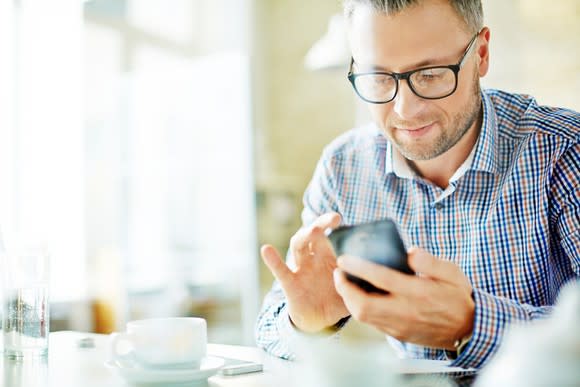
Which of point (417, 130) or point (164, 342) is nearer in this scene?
point (164, 342)

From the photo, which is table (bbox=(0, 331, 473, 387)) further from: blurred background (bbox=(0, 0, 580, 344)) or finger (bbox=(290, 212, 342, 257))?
blurred background (bbox=(0, 0, 580, 344))

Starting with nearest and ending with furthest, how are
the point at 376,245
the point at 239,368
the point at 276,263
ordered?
the point at 376,245 → the point at 239,368 → the point at 276,263

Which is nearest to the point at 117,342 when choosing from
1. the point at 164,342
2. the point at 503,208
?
the point at 164,342

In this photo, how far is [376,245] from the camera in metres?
0.79

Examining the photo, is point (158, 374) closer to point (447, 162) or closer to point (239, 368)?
point (239, 368)

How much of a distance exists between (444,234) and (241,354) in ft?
1.76

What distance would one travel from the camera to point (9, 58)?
299 centimetres

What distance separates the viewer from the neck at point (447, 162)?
1444 millimetres

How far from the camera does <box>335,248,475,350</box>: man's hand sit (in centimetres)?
80

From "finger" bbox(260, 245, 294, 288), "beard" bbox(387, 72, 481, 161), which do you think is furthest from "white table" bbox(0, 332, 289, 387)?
"beard" bbox(387, 72, 481, 161)

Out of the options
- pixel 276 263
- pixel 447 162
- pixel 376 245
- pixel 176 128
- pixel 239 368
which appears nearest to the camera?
pixel 376 245

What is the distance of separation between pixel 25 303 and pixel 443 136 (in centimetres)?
87

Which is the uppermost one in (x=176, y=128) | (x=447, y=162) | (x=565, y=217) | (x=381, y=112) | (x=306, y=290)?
(x=176, y=128)

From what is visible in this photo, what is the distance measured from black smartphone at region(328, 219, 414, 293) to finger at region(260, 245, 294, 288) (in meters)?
0.21
